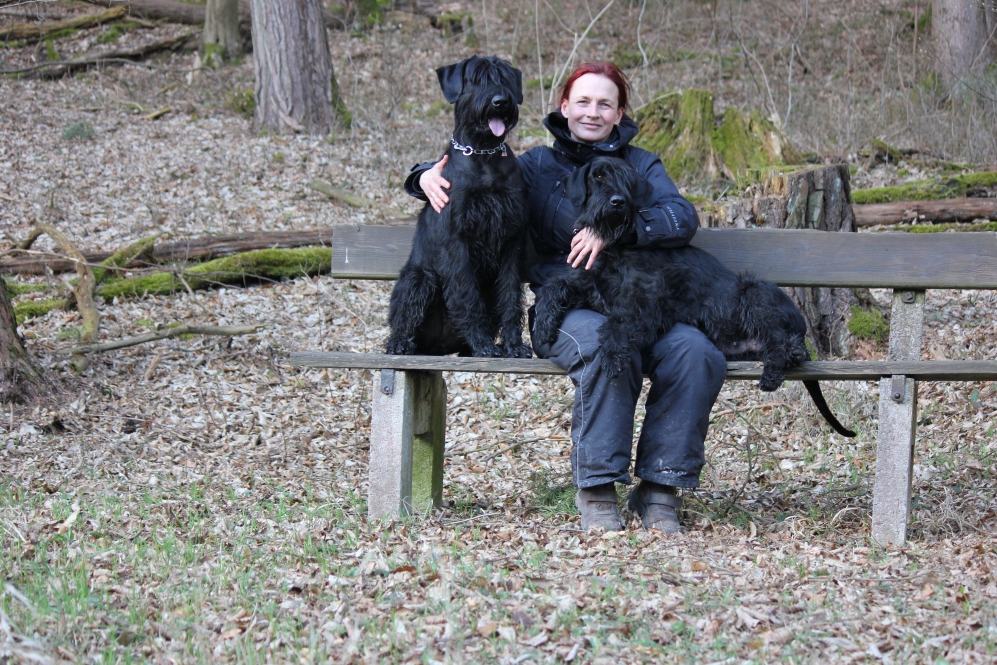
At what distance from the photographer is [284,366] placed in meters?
6.23

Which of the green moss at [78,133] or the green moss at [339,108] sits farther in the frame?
the green moss at [339,108]

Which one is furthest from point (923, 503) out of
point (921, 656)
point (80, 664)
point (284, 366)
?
point (284, 366)

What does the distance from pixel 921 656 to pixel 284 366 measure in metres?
4.55

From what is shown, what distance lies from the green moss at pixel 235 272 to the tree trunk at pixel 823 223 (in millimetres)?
3398

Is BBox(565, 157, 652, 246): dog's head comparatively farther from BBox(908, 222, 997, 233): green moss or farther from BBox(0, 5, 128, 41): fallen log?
BBox(0, 5, 128, 41): fallen log

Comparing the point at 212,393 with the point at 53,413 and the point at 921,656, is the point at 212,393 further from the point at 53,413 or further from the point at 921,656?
the point at 921,656

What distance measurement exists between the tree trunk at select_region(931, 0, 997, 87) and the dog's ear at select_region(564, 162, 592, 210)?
28.9 ft

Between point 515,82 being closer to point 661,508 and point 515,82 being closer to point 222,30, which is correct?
point 661,508

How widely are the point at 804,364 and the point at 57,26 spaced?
14.2 m

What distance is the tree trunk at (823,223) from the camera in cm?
541

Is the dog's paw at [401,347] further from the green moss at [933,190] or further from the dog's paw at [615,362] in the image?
the green moss at [933,190]

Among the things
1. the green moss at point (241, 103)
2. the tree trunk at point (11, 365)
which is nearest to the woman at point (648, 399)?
the tree trunk at point (11, 365)

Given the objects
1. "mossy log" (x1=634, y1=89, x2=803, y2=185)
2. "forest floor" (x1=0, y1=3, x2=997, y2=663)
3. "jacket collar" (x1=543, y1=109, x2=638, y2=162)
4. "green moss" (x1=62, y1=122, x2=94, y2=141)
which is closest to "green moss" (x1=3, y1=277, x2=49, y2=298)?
"forest floor" (x1=0, y1=3, x2=997, y2=663)

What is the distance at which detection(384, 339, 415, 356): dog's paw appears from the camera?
13.4 feet
